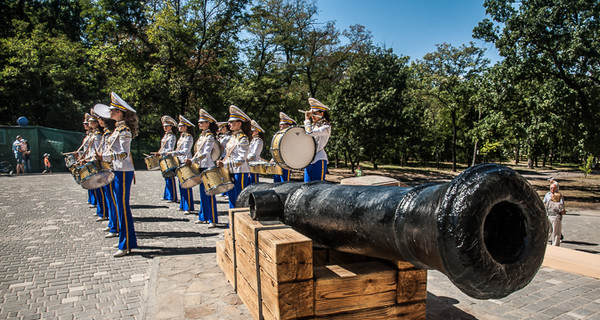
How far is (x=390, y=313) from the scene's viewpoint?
2557mm

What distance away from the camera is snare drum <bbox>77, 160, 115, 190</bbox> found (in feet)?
19.9

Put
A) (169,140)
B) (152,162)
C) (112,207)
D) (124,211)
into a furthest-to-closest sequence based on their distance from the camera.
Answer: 1. (169,140)
2. (152,162)
3. (112,207)
4. (124,211)

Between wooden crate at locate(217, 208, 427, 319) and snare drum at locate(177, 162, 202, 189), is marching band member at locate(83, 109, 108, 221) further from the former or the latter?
wooden crate at locate(217, 208, 427, 319)

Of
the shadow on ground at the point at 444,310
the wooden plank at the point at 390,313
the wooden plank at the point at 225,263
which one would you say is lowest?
the shadow on ground at the point at 444,310

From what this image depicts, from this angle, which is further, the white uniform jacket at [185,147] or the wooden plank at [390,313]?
the white uniform jacket at [185,147]

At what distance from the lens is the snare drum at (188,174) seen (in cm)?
770

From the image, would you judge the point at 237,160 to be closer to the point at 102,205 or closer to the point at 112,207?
the point at 112,207

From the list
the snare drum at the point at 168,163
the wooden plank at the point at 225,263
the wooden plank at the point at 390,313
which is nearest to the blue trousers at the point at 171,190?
the snare drum at the point at 168,163

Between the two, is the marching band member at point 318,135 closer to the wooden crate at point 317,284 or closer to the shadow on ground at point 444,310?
the shadow on ground at point 444,310

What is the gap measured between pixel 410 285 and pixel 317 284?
67 centimetres

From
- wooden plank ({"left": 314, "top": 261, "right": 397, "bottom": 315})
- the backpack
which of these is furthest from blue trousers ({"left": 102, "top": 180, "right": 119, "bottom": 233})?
the backpack

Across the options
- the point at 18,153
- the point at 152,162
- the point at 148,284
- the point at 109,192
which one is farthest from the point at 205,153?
the point at 18,153

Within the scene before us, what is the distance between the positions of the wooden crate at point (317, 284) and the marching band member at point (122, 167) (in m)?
3.60

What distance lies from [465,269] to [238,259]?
236 centimetres
